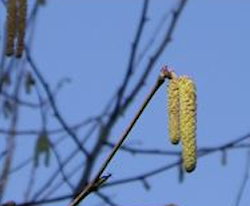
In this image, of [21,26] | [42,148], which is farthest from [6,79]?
[21,26]

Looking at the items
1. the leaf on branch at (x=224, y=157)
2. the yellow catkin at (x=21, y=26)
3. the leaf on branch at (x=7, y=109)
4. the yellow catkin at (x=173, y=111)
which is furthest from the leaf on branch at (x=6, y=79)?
the yellow catkin at (x=173, y=111)

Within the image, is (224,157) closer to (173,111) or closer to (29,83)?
(29,83)

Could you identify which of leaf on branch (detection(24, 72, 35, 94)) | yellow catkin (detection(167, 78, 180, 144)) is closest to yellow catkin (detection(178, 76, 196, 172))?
yellow catkin (detection(167, 78, 180, 144))

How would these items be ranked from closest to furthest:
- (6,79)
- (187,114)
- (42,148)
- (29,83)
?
(187,114)
(42,148)
(29,83)
(6,79)

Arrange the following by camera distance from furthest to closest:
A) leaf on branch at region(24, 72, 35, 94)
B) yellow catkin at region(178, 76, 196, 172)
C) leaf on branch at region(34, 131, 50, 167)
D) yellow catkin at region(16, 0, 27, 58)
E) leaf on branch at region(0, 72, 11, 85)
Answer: leaf on branch at region(0, 72, 11, 85) → leaf on branch at region(24, 72, 35, 94) → leaf on branch at region(34, 131, 50, 167) → yellow catkin at region(16, 0, 27, 58) → yellow catkin at region(178, 76, 196, 172)

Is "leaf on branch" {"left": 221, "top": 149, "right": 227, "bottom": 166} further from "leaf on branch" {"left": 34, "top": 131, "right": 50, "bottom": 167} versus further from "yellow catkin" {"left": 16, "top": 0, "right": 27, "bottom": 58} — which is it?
"yellow catkin" {"left": 16, "top": 0, "right": 27, "bottom": 58}

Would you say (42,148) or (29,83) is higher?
(29,83)
